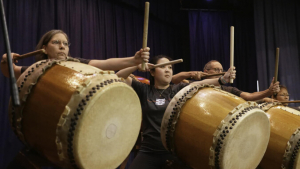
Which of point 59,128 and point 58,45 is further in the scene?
point 58,45

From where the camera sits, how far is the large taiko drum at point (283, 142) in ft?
6.93

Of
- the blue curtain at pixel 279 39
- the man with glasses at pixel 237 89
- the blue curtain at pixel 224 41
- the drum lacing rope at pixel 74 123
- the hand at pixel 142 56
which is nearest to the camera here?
the drum lacing rope at pixel 74 123

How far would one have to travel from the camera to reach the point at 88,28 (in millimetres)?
3936

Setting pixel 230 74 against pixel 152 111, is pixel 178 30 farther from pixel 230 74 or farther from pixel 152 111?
pixel 152 111

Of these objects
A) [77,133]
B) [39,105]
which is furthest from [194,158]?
[39,105]

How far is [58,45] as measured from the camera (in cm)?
192

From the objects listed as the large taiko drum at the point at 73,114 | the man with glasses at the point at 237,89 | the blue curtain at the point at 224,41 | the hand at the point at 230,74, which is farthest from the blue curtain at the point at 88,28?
the hand at the point at 230,74

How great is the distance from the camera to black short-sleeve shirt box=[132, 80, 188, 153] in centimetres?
208

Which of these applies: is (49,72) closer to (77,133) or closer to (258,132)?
(77,133)

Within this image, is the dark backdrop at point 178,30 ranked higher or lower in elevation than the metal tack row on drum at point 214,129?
higher

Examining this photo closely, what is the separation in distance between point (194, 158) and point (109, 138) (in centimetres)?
59

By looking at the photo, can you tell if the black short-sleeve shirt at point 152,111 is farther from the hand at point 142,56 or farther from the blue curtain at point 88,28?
the blue curtain at point 88,28

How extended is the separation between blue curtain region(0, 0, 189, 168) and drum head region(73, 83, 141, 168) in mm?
1920

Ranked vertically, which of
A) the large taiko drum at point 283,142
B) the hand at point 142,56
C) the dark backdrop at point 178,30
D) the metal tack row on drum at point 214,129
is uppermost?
the dark backdrop at point 178,30
